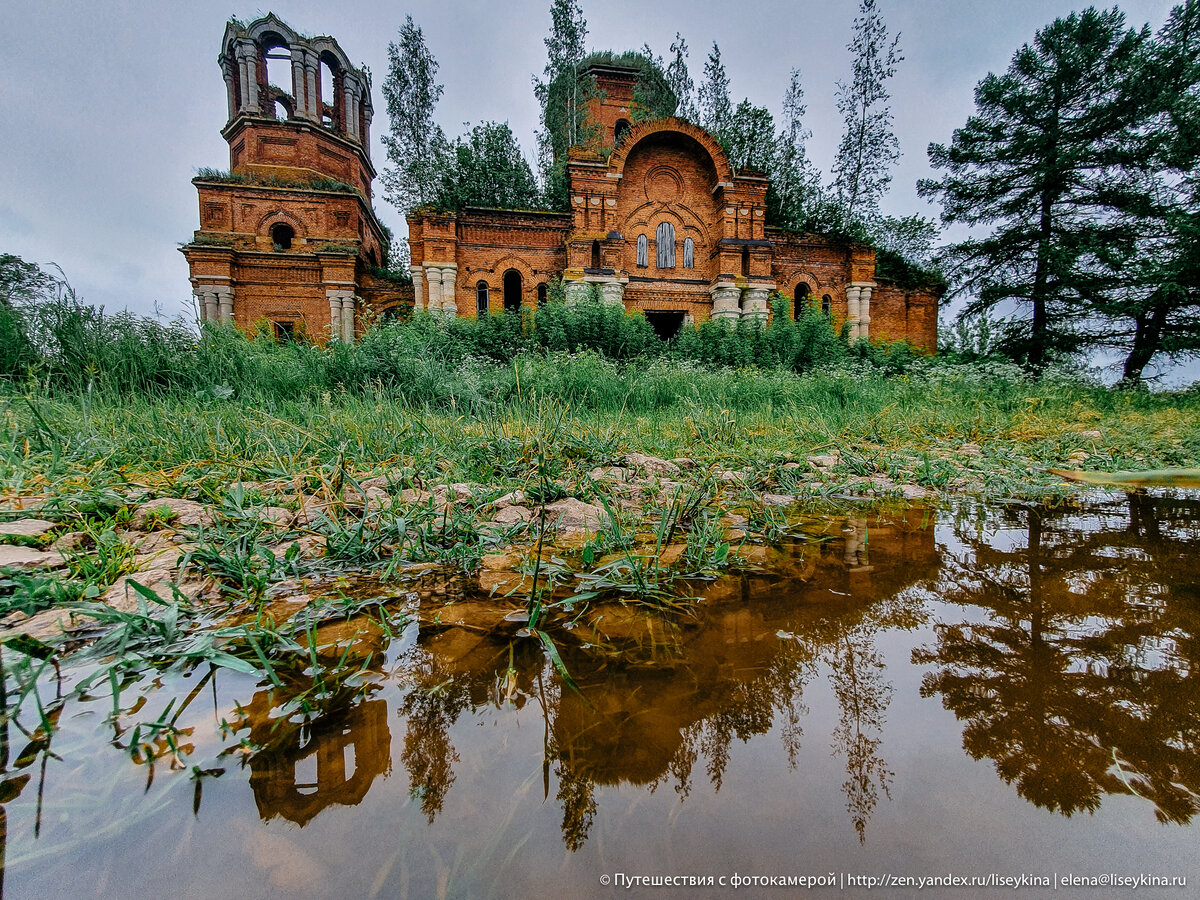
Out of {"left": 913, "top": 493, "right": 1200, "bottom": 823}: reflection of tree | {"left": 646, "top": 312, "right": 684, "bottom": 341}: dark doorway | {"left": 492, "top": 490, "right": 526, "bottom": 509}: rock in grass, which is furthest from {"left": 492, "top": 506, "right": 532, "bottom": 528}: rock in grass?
{"left": 646, "top": 312, "right": 684, "bottom": 341}: dark doorway

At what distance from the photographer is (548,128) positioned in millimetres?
21891

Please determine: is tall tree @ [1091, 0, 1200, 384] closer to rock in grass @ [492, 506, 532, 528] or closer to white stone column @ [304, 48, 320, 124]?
rock in grass @ [492, 506, 532, 528]

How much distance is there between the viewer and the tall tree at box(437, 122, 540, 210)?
19859 millimetres

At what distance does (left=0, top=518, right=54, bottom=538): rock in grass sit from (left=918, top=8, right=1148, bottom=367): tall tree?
1949cm

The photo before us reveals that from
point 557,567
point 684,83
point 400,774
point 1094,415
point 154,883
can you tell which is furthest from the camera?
point 684,83

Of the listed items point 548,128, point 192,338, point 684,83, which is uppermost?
point 684,83

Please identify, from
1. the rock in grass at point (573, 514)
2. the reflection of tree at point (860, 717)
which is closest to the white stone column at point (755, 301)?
the rock in grass at point (573, 514)

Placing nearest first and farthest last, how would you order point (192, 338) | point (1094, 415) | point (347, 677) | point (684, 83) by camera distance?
point (347, 677) → point (192, 338) → point (1094, 415) → point (684, 83)

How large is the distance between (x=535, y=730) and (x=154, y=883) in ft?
1.50

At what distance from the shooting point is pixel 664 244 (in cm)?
1594

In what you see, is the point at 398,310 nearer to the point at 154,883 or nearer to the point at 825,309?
the point at 825,309

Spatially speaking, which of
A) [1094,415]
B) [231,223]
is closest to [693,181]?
[1094,415]

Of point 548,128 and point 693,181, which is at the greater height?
point 548,128

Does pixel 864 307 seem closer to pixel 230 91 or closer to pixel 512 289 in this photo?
pixel 512 289
